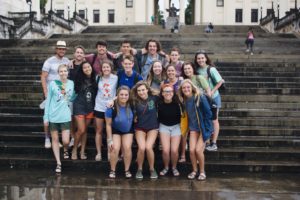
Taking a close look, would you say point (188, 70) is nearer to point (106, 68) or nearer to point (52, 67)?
point (106, 68)

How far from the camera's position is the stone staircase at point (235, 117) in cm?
852

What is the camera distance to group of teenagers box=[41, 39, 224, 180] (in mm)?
7684

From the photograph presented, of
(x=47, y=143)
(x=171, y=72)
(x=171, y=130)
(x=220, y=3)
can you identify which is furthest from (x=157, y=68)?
(x=220, y=3)

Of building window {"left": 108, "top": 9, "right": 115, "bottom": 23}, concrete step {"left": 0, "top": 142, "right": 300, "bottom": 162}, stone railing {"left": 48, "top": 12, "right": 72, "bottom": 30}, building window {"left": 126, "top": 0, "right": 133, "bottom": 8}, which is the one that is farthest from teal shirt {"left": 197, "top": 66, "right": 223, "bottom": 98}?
building window {"left": 108, "top": 9, "right": 115, "bottom": 23}

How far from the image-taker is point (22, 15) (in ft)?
105

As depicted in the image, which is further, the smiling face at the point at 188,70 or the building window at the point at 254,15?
the building window at the point at 254,15

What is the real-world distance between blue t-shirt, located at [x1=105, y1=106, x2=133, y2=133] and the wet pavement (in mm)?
913

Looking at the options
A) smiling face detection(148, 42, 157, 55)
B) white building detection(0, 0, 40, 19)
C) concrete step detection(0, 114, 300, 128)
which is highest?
white building detection(0, 0, 40, 19)

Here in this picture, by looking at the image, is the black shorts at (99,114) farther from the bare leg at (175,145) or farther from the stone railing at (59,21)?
the stone railing at (59,21)

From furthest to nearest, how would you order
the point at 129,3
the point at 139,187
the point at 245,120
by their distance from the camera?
the point at 129,3 < the point at 245,120 < the point at 139,187

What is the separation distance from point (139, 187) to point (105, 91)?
6.38 ft

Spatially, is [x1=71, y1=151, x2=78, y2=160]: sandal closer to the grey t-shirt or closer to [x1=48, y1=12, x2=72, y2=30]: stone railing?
the grey t-shirt

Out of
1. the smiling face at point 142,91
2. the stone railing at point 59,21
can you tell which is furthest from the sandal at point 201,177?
the stone railing at point 59,21

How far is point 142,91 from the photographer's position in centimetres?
758
